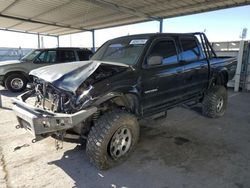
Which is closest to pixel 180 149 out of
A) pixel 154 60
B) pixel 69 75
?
pixel 154 60

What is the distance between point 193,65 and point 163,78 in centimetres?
116

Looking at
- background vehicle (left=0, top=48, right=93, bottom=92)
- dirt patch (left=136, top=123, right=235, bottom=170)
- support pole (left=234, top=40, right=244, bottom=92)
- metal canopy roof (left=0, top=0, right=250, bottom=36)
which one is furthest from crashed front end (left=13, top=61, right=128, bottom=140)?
support pole (left=234, top=40, right=244, bottom=92)

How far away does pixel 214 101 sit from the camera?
5.64m

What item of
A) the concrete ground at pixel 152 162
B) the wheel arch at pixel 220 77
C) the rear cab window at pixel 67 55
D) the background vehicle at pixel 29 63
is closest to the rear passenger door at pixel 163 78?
the concrete ground at pixel 152 162

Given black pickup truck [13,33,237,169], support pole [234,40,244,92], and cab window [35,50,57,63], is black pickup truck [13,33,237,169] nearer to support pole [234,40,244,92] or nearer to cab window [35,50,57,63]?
cab window [35,50,57,63]

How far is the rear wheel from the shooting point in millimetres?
9297

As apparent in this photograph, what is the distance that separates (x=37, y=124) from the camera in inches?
115

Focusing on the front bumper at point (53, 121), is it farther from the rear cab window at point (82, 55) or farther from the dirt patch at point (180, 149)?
the rear cab window at point (82, 55)

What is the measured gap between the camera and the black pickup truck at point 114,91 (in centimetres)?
308

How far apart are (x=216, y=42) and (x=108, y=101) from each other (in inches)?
382

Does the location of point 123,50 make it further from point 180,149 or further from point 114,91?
point 180,149

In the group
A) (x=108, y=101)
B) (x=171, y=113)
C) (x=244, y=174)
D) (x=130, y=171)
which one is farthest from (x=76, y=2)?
(x=244, y=174)

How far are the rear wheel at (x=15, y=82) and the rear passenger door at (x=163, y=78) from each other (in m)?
7.35

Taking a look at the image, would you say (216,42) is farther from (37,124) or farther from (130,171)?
(37,124)
